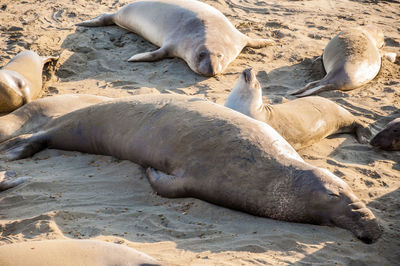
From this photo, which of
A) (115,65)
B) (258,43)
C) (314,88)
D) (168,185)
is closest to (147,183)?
(168,185)

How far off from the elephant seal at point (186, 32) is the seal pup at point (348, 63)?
1.21 m

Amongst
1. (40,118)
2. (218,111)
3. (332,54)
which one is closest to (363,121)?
(332,54)

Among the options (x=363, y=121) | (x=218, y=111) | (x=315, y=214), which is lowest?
(x=363, y=121)

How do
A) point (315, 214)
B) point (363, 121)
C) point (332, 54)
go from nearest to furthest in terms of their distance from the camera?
1. point (315, 214)
2. point (363, 121)
3. point (332, 54)

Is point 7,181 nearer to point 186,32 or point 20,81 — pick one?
point 20,81

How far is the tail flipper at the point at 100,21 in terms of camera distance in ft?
Answer: 28.2

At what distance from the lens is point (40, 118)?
16.4ft

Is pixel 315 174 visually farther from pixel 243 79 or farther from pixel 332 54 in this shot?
pixel 332 54

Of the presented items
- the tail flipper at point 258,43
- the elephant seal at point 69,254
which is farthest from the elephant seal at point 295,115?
the tail flipper at point 258,43

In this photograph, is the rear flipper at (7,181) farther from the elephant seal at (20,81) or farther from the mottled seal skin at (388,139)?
the mottled seal skin at (388,139)

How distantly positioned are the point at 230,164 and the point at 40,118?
86.6 inches

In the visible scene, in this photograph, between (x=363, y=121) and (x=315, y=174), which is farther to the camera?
(x=363, y=121)

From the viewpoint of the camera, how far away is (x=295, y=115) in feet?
16.5

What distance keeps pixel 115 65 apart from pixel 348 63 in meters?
3.16
